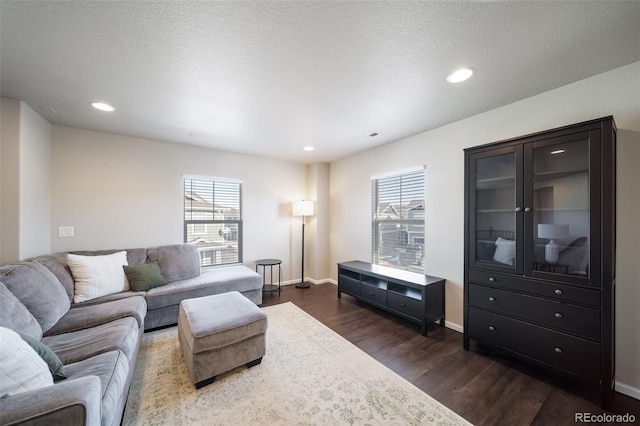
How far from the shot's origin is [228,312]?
7.08ft

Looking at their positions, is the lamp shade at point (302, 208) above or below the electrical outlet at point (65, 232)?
above

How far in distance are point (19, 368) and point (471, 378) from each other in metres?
2.85

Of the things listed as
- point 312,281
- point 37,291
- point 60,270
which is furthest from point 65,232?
point 312,281

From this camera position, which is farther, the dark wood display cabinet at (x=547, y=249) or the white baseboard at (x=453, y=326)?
the white baseboard at (x=453, y=326)

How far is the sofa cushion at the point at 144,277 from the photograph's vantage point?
283 cm

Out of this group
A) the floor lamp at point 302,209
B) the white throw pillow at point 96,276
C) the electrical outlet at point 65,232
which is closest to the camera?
the white throw pillow at point 96,276

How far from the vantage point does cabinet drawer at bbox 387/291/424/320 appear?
9.00 ft

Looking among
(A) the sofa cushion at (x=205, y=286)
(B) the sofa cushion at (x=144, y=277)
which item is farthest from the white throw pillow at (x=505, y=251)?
(B) the sofa cushion at (x=144, y=277)

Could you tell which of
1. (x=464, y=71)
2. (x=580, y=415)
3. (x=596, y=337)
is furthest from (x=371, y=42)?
(x=580, y=415)

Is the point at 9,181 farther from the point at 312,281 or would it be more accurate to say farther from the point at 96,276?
the point at 312,281

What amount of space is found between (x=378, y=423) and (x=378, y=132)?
302cm

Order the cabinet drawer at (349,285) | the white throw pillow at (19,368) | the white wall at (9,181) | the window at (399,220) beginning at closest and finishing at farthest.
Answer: the white throw pillow at (19,368) → the white wall at (9,181) → the window at (399,220) → the cabinet drawer at (349,285)

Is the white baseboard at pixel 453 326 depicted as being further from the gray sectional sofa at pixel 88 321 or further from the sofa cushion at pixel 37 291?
the sofa cushion at pixel 37 291

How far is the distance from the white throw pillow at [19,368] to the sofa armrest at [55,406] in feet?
0.18
